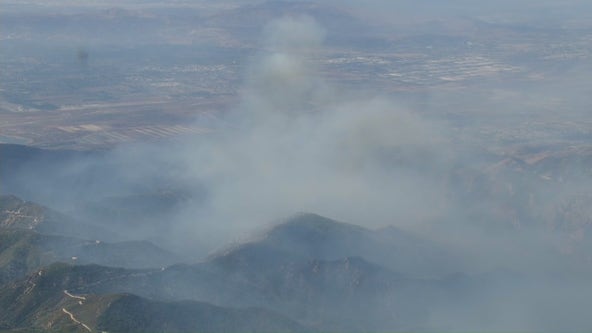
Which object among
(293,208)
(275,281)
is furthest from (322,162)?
(275,281)

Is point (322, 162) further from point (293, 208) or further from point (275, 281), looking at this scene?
point (275, 281)

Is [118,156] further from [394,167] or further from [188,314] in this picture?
[188,314]

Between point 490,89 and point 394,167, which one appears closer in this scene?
point 394,167

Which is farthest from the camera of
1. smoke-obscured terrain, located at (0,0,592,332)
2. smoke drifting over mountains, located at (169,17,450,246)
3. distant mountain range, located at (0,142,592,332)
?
smoke drifting over mountains, located at (169,17,450,246)

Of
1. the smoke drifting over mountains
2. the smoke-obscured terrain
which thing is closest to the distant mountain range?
the smoke-obscured terrain

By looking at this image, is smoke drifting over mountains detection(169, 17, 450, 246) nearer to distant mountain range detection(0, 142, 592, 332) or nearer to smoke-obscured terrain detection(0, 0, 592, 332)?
smoke-obscured terrain detection(0, 0, 592, 332)

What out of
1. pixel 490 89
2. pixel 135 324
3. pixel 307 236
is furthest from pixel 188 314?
pixel 490 89

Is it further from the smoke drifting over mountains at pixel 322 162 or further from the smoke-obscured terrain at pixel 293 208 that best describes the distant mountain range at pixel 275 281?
the smoke drifting over mountains at pixel 322 162

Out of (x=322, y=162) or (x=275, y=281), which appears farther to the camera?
(x=322, y=162)
